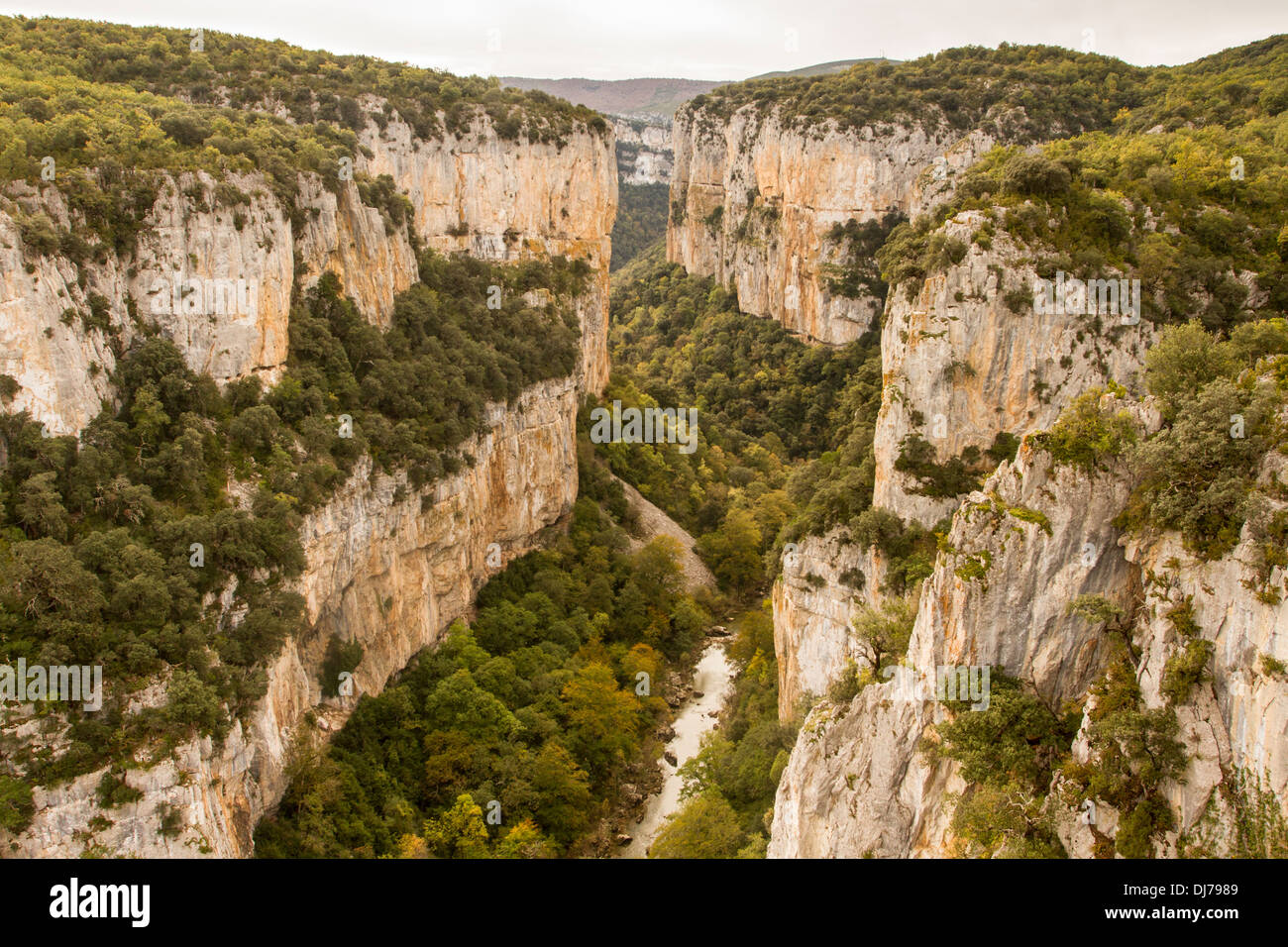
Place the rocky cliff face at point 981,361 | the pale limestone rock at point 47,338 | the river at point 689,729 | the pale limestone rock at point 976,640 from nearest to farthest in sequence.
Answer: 1. the pale limestone rock at point 976,640
2. the pale limestone rock at point 47,338
3. the rocky cliff face at point 981,361
4. the river at point 689,729

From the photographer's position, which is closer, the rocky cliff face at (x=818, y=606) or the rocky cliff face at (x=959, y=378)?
the rocky cliff face at (x=959, y=378)

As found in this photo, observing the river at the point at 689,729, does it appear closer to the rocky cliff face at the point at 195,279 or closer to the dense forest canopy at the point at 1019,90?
the rocky cliff face at the point at 195,279

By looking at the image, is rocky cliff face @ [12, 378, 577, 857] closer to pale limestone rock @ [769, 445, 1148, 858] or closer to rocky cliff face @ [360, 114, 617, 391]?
rocky cliff face @ [360, 114, 617, 391]

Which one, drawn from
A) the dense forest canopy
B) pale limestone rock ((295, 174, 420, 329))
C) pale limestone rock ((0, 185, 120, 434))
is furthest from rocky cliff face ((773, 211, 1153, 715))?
the dense forest canopy

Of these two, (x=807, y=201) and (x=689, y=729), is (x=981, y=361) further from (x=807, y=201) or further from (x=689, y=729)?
(x=807, y=201)

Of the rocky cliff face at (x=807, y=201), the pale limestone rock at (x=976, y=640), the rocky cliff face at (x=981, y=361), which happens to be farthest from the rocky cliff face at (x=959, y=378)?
the rocky cliff face at (x=807, y=201)

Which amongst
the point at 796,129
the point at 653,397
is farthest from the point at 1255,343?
the point at 796,129

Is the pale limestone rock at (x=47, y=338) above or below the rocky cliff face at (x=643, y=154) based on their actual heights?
Answer: below

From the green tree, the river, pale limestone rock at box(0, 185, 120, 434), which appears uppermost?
pale limestone rock at box(0, 185, 120, 434)

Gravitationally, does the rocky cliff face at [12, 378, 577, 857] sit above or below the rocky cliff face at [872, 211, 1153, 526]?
below
